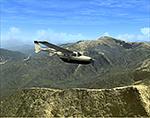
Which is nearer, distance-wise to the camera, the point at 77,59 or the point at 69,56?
the point at 77,59

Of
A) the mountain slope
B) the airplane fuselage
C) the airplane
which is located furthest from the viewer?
the mountain slope

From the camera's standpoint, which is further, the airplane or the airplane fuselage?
the airplane

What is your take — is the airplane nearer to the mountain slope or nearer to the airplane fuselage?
the airplane fuselage

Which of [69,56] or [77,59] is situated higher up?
[69,56]

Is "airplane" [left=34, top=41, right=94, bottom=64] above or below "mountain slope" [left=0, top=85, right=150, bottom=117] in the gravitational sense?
above

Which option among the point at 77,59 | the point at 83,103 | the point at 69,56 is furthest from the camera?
the point at 83,103

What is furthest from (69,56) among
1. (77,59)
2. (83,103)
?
(83,103)

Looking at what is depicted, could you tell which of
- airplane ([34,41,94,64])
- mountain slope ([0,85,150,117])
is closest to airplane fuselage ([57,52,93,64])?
airplane ([34,41,94,64])

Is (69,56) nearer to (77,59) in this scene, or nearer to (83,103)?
(77,59)

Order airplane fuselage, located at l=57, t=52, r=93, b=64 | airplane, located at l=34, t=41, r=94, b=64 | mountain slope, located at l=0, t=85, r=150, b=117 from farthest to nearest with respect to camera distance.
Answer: mountain slope, located at l=0, t=85, r=150, b=117 < airplane, located at l=34, t=41, r=94, b=64 < airplane fuselage, located at l=57, t=52, r=93, b=64

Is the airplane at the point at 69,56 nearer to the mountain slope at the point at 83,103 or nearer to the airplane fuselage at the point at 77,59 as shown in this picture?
the airplane fuselage at the point at 77,59

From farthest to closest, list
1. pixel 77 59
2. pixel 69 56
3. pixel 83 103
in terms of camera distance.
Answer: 1. pixel 83 103
2. pixel 69 56
3. pixel 77 59

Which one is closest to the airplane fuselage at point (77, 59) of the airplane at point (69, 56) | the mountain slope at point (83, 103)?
the airplane at point (69, 56)
